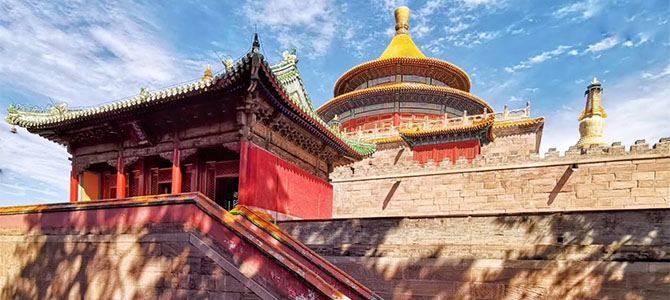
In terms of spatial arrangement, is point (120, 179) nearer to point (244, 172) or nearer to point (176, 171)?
point (176, 171)

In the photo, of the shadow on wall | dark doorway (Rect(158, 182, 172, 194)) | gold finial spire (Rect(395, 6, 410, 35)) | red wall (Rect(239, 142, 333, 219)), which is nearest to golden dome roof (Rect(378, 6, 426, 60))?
gold finial spire (Rect(395, 6, 410, 35))

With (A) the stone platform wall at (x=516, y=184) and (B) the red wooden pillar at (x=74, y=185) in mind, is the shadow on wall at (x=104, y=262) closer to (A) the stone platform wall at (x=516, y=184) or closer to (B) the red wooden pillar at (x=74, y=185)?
(B) the red wooden pillar at (x=74, y=185)

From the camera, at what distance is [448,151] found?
1888 cm

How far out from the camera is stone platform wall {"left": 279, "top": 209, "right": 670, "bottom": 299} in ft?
21.4

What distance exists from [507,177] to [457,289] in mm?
9032

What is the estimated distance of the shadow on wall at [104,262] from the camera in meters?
5.44

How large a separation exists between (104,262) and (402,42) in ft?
88.8

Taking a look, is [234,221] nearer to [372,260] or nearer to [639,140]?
[372,260]

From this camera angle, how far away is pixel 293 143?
11.1m

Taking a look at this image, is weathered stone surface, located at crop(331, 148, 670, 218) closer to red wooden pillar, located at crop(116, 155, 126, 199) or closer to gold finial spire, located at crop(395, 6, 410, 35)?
red wooden pillar, located at crop(116, 155, 126, 199)

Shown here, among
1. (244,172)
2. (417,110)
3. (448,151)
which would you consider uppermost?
(417,110)

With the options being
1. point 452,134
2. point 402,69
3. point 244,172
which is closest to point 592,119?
point 452,134

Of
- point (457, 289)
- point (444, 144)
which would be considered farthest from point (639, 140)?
point (457, 289)

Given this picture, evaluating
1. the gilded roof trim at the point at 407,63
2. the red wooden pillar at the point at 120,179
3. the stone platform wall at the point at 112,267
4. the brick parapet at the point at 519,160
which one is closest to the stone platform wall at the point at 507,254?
the stone platform wall at the point at 112,267
